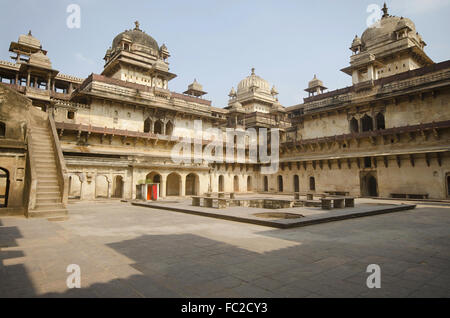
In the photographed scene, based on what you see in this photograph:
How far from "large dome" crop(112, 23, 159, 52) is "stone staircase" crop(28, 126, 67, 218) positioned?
2819 cm

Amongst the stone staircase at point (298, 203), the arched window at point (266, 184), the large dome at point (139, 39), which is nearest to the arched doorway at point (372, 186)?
the arched window at point (266, 184)

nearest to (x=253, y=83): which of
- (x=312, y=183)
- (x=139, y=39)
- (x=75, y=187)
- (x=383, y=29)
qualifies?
(x=139, y=39)

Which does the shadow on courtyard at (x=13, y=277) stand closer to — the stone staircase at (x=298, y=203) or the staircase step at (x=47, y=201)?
the staircase step at (x=47, y=201)

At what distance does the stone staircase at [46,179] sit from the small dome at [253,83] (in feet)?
136

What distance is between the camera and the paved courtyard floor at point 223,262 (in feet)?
11.7

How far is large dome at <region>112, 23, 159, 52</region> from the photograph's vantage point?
1510 inches

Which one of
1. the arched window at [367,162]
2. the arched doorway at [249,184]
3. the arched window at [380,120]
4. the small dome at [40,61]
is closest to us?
the small dome at [40,61]

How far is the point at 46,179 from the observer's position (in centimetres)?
1173

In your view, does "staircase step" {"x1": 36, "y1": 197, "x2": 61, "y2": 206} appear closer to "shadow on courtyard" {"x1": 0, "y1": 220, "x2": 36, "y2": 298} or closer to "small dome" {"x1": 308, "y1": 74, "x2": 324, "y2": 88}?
"shadow on courtyard" {"x1": 0, "y1": 220, "x2": 36, "y2": 298}

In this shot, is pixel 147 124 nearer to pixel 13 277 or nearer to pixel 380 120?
pixel 380 120

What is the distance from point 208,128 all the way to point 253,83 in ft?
68.2

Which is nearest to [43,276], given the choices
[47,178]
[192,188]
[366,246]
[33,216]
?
[366,246]

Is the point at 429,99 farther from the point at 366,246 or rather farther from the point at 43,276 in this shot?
the point at 43,276

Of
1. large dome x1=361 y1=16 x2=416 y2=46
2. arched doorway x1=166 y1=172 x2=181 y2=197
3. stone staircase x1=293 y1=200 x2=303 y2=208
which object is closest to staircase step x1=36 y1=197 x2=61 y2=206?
stone staircase x1=293 y1=200 x2=303 y2=208
